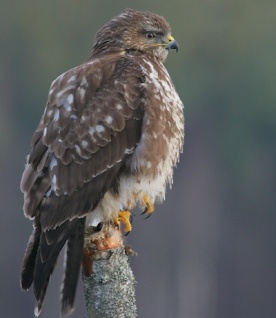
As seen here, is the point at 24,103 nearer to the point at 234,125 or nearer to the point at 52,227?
the point at 234,125

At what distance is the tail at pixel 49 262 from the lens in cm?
822

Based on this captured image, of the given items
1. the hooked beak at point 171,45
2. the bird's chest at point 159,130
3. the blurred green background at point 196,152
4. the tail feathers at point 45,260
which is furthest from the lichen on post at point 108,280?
the blurred green background at point 196,152

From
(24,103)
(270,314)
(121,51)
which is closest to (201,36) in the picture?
(24,103)

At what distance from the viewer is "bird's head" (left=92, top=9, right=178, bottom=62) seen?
945 centimetres

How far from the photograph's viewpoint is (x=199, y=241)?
1228 inches

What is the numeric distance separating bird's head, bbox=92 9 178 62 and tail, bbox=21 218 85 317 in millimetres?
1418

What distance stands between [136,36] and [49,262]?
175cm

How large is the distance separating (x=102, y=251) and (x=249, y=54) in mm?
35195

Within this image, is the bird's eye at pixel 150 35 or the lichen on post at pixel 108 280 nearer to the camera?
the lichen on post at pixel 108 280

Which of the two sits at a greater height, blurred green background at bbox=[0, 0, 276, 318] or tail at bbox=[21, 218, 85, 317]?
blurred green background at bbox=[0, 0, 276, 318]

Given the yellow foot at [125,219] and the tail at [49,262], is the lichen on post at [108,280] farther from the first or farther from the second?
the yellow foot at [125,219]

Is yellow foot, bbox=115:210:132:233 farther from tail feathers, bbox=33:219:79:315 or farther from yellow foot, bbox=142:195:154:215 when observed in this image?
tail feathers, bbox=33:219:79:315

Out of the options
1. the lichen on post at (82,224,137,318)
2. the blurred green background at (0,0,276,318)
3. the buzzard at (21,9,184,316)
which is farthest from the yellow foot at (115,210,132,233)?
the blurred green background at (0,0,276,318)

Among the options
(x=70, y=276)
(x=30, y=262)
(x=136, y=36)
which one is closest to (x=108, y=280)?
(x=70, y=276)
